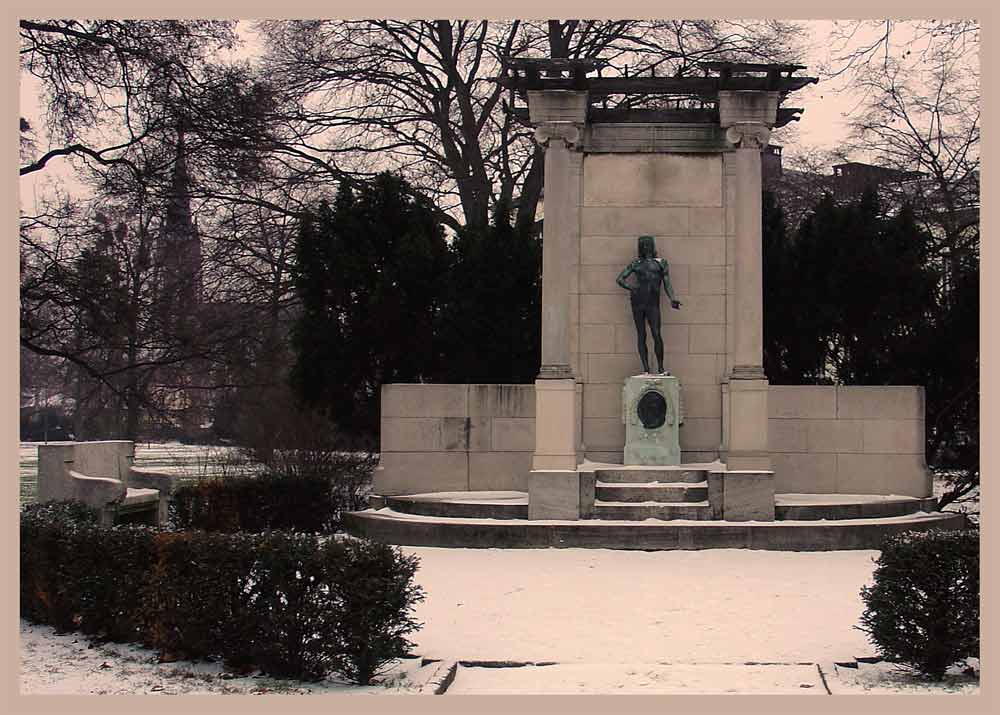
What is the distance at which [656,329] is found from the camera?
57.3ft

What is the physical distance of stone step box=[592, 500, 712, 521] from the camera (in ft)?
52.1

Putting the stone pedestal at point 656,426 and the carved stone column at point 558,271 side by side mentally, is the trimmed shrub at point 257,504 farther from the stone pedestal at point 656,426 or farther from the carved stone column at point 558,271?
the stone pedestal at point 656,426

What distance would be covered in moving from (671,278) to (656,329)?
3.17 ft

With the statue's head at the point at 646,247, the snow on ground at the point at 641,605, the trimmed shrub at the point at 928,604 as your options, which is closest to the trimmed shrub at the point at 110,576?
the snow on ground at the point at 641,605

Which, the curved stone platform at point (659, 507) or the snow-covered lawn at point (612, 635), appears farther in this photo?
the curved stone platform at point (659, 507)

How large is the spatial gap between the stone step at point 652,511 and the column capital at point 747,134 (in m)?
5.32

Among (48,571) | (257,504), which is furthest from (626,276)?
(48,571)

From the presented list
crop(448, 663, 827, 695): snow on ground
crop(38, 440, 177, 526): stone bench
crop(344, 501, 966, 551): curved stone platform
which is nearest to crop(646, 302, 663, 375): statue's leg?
crop(344, 501, 966, 551): curved stone platform

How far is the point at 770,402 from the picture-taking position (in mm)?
18719

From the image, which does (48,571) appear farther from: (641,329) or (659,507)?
(641,329)

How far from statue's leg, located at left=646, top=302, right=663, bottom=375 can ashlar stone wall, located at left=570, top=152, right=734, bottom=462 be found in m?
0.41

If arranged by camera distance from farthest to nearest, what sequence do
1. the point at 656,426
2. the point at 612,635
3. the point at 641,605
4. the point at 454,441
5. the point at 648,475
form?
the point at 454,441 < the point at 656,426 < the point at 648,475 < the point at 641,605 < the point at 612,635

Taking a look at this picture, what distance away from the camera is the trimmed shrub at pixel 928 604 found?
27.8ft

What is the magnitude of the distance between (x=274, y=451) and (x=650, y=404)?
9723 millimetres
